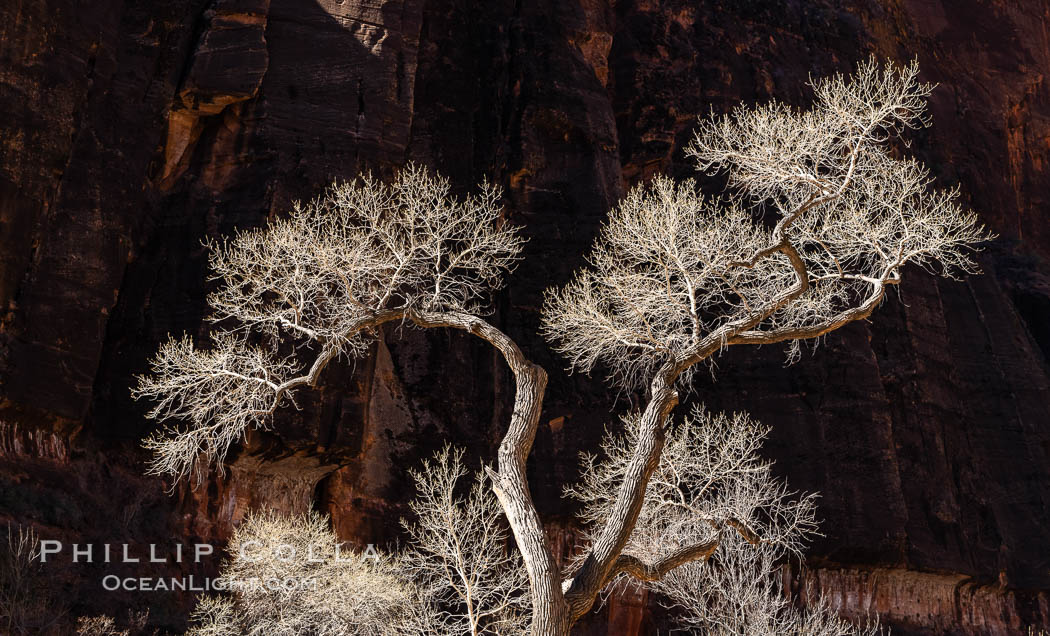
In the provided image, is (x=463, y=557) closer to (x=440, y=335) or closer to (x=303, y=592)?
(x=303, y=592)

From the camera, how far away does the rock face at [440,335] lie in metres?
19.9

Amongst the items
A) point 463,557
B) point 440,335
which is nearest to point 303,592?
point 463,557

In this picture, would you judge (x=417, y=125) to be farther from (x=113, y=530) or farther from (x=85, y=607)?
(x=85, y=607)

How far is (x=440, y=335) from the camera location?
25484 mm

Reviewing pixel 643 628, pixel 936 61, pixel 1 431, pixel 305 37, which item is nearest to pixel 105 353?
pixel 1 431

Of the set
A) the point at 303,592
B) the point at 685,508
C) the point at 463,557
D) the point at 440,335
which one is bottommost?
the point at 303,592

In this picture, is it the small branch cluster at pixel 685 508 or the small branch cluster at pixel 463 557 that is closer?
the small branch cluster at pixel 685 508

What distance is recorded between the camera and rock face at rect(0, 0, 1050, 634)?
19938 millimetres

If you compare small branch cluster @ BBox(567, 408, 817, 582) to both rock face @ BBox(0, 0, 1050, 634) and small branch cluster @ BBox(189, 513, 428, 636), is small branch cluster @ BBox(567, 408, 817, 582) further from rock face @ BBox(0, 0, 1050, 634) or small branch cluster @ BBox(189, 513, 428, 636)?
small branch cluster @ BBox(189, 513, 428, 636)

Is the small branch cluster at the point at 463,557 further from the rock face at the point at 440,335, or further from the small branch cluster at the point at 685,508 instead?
the small branch cluster at the point at 685,508

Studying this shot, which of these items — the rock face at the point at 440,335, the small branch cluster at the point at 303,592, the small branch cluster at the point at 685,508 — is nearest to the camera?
the small branch cluster at the point at 685,508

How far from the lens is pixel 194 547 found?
793 inches

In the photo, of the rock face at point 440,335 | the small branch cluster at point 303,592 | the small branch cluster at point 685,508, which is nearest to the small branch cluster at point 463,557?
the small branch cluster at point 303,592

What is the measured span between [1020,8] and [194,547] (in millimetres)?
38425
